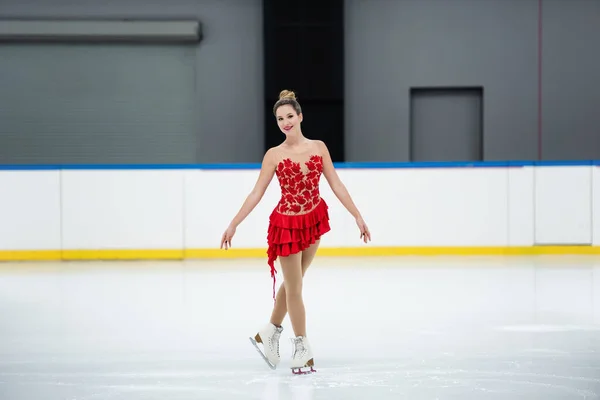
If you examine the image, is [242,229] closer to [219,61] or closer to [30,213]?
[30,213]

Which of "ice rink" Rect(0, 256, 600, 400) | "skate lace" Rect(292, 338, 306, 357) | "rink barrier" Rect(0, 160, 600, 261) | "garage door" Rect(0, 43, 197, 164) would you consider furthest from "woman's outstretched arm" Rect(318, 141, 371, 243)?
"garage door" Rect(0, 43, 197, 164)

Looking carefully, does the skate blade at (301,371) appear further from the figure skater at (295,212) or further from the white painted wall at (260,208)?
the white painted wall at (260,208)

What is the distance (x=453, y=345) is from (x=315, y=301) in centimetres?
166

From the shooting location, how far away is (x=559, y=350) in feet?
11.9

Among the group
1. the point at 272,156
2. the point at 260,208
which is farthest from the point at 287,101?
the point at 260,208

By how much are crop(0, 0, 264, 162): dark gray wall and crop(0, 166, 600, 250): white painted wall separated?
162 inches

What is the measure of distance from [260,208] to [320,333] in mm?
3947

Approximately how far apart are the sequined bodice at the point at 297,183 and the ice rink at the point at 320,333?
29.6 inches

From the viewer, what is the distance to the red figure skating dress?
3168mm

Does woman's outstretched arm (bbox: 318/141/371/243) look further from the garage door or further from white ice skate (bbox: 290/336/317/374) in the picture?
the garage door

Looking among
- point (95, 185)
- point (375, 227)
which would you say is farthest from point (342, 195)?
point (95, 185)

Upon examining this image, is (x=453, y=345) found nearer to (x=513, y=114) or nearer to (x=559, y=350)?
(x=559, y=350)

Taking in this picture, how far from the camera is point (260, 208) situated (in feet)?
26.3

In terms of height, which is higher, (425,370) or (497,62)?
(497,62)
